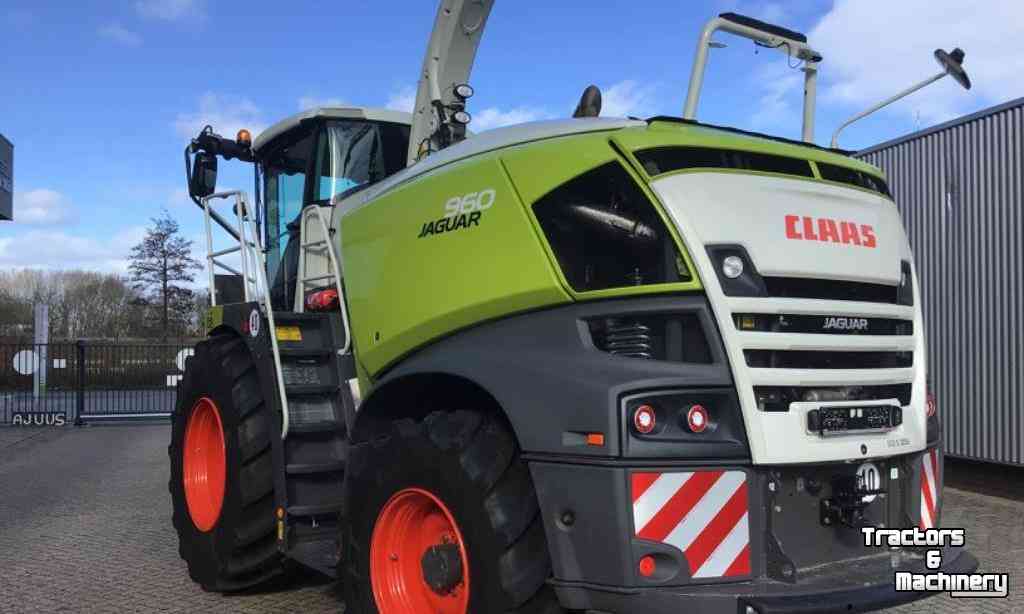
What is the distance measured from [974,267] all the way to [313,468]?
752 cm

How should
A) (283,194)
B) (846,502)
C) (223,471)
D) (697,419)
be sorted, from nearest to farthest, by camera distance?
(697,419), (846,502), (223,471), (283,194)

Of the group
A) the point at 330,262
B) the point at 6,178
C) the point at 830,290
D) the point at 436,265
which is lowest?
the point at 830,290

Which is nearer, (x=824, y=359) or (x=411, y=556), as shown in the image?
(x=824, y=359)

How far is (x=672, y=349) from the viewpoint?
3.11 metres

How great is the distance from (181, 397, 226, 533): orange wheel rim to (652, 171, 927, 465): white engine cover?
12.4 feet

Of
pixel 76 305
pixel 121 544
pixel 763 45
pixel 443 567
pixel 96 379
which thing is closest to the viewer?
pixel 443 567

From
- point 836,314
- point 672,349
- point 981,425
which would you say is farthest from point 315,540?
point 981,425

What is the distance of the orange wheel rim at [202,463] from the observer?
5.64 meters

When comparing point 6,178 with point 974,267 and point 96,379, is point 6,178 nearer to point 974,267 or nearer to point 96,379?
point 96,379

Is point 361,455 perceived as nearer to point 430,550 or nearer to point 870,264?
point 430,550

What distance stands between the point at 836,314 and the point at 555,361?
1132 mm

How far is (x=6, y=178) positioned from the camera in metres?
23.0

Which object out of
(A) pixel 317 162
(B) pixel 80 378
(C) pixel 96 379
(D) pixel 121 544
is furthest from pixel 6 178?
(A) pixel 317 162

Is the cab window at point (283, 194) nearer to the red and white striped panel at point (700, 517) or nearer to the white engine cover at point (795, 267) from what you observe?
the white engine cover at point (795, 267)
